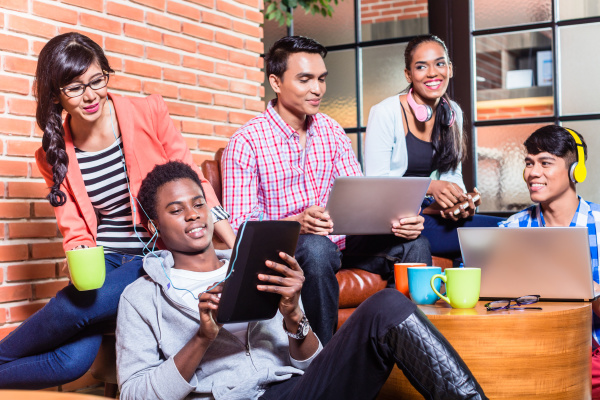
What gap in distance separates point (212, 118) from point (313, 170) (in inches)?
31.5

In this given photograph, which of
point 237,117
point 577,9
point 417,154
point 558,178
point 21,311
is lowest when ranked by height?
point 21,311

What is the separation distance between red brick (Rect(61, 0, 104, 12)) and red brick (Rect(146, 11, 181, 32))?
251 mm

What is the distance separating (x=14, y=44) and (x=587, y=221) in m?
2.13

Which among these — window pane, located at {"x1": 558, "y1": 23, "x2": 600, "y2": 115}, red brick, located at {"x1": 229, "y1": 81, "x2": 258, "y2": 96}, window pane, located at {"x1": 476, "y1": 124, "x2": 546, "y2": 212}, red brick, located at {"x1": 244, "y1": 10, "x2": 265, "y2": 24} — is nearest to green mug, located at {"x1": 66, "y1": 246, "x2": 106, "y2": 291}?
red brick, located at {"x1": 229, "y1": 81, "x2": 258, "y2": 96}

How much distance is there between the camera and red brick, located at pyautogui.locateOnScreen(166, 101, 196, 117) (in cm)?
304

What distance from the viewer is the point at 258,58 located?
138 inches

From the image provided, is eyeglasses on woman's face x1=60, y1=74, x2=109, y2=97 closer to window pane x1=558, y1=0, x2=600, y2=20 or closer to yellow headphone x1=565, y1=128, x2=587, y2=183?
yellow headphone x1=565, y1=128, x2=587, y2=183

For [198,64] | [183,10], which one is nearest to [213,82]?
[198,64]

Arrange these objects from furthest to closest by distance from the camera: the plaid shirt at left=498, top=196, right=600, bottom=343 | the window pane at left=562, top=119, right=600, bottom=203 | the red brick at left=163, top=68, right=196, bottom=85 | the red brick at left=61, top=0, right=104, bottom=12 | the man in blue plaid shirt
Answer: the window pane at left=562, top=119, right=600, bottom=203
the red brick at left=163, top=68, right=196, bottom=85
the red brick at left=61, top=0, right=104, bottom=12
the man in blue plaid shirt
the plaid shirt at left=498, top=196, right=600, bottom=343

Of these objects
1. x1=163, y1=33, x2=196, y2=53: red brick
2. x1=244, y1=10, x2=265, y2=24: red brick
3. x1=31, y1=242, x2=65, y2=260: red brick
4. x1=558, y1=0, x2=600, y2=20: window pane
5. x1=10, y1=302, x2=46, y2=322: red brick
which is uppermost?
x1=558, y1=0, x2=600, y2=20: window pane

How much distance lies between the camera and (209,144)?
10.6ft

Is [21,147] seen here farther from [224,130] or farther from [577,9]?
[577,9]

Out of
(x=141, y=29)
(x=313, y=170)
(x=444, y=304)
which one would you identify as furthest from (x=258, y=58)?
(x=444, y=304)

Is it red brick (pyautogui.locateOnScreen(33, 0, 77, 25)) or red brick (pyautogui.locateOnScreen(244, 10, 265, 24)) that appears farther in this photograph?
red brick (pyautogui.locateOnScreen(244, 10, 265, 24))
